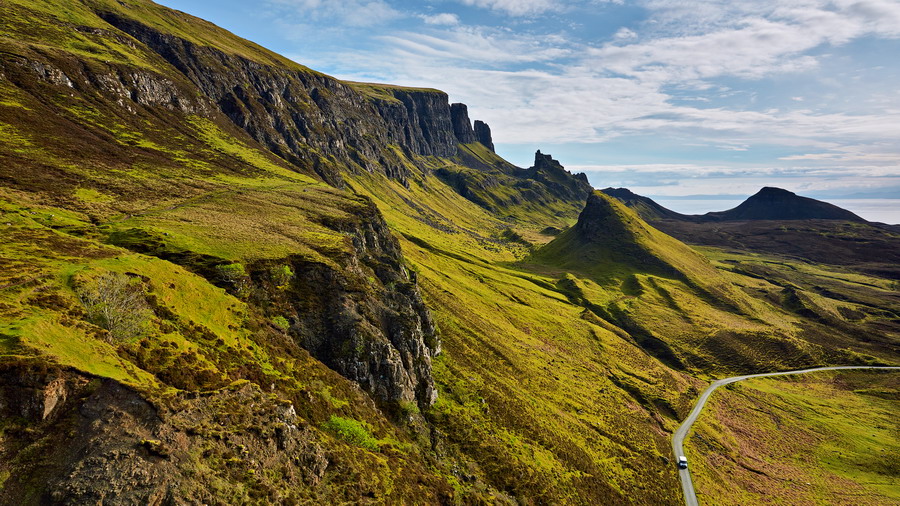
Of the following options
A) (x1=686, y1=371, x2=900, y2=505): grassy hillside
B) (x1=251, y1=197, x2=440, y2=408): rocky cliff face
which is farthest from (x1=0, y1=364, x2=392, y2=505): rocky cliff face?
(x1=686, y1=371, x2=900, y2=505): grassy hillside

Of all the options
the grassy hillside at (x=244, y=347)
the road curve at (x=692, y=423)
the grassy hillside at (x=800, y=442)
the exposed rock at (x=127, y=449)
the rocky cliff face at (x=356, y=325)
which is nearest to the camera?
the exposed rock at (x=127, y=449)

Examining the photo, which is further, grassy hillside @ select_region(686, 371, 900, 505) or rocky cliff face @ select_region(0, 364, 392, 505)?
grassy hillside @ select_region(686, 371, 900, 505)

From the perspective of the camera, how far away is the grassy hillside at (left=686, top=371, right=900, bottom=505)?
80.9 metres

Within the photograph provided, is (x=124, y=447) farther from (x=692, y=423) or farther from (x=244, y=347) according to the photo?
(x=692, y=423)

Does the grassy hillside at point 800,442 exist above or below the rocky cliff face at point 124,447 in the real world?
below

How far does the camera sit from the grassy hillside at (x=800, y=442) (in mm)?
80875

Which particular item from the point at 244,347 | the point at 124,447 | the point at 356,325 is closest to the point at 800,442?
the point at 356,325

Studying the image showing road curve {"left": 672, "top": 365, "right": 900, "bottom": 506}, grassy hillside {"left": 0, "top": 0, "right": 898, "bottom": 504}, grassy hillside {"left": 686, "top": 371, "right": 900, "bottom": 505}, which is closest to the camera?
grassy hillside {"left": 0, "top": 0, "right": 898, "bottom": 504}

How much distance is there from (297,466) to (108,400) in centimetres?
1367

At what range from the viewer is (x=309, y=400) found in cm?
3694

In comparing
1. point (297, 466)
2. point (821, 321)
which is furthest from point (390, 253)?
point (821, 321)

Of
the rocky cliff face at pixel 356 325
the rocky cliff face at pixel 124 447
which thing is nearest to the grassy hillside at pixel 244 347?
the rocky cliff face at pixel 124 447

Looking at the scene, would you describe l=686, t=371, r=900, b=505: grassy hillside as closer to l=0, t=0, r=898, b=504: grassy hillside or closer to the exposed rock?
l=0, t=0, r=898, b=504: grassy hillside

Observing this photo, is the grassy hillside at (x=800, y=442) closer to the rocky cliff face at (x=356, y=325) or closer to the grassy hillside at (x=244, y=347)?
the grassy hillside at (x=244, y=347)
